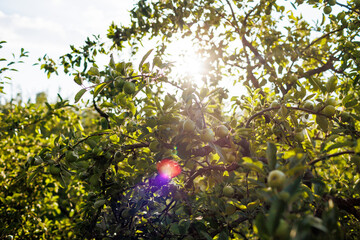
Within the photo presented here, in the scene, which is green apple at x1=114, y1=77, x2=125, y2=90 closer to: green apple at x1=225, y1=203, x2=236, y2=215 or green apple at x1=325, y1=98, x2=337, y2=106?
green apple at x1=225, y1=203, x2=236, y2=215

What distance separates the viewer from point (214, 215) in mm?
1553

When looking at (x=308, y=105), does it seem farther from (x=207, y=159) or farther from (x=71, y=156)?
(x=71, y=156)

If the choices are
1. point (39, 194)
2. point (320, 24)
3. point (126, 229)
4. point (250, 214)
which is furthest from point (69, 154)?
point (320, 24)

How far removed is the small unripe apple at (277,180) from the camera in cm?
74

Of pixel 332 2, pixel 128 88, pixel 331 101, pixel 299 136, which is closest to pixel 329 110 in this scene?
pixel 331 101

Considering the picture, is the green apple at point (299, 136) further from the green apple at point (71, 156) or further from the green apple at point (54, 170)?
the green apple at point (54, 170)

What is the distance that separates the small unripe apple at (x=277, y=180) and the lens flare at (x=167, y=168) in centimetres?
83

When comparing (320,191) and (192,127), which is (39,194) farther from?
(320,191)

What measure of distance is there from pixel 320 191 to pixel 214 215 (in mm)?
707

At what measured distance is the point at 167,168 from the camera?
1569mm

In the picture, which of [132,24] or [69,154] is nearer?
[69,154]

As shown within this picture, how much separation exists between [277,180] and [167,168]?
918 mm

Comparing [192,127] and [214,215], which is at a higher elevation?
[192,127]

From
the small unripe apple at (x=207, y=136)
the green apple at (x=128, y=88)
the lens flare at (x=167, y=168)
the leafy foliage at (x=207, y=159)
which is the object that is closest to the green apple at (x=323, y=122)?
the leafy foliage at (x=207, y=159)
